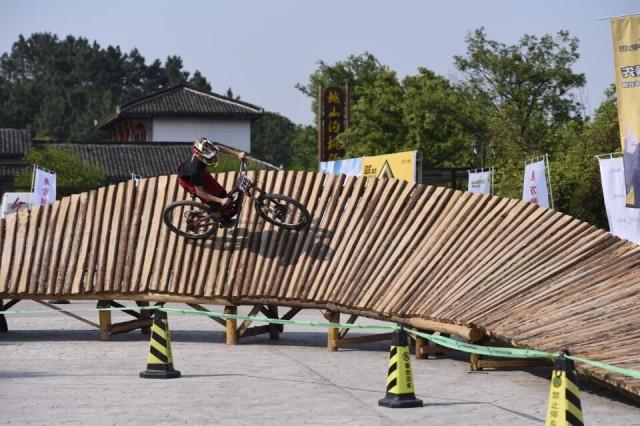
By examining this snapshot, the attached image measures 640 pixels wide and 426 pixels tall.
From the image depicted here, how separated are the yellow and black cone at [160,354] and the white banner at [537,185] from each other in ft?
40.6

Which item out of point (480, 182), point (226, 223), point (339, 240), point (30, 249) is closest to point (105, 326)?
point (30, 249)

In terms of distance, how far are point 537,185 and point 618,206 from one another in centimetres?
425

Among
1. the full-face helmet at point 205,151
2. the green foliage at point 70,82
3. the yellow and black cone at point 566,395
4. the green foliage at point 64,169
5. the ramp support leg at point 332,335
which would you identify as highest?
the green foliage at point 70,82

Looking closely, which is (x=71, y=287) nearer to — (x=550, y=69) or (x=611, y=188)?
(x=611, y=188)

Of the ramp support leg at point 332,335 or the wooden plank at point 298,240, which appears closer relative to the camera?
the ramp support leg at point 332,335

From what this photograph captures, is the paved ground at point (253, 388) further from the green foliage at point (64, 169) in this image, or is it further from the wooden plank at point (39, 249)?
the green foliage at point (64, 169)

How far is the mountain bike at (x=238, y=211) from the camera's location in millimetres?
18078

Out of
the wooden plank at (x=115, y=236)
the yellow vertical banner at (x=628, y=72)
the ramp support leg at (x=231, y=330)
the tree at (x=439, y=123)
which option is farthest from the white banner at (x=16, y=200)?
the tree at (x=439, y=123)

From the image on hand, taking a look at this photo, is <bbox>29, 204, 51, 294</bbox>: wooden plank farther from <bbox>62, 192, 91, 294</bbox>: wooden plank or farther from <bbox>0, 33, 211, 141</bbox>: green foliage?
<bbox>0, 33, 211, 141</bbox>: green foliage

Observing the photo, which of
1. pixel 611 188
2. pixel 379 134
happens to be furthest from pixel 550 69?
pixel 611 188

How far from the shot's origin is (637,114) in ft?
53.3

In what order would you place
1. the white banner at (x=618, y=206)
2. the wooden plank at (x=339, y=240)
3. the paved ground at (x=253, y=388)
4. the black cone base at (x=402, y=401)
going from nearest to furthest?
the paved ground at (x=253, y=388)
the black cone base at (x=402, y=401)
the wooden plank at (x=339, y=240)
the white banner at (x=618, y=206)

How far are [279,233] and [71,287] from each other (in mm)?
3121

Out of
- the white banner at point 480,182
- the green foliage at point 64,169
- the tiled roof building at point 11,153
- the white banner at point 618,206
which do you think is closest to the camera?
the white banner at point 618,206
